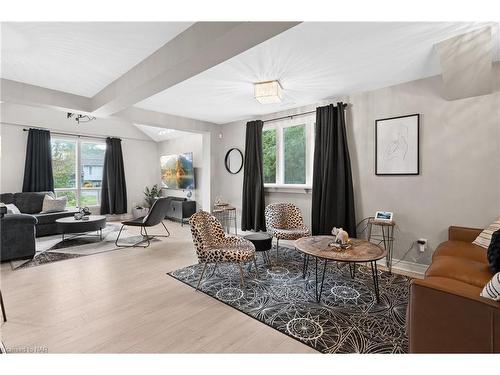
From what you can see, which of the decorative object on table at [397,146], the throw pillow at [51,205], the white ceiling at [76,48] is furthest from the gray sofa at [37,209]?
the decorative object on table at [397,146]

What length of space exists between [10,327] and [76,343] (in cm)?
66

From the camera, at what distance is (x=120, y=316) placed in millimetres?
2125

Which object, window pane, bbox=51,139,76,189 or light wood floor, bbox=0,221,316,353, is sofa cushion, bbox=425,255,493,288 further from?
window pane, bbox=51,139,76,189

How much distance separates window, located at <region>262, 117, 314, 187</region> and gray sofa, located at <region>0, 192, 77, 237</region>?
4246 mm

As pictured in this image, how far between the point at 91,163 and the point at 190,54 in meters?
5.98

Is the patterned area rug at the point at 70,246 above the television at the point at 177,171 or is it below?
below

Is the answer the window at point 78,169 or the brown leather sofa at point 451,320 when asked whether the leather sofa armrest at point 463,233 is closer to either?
the brown leather sofa at point 451,320

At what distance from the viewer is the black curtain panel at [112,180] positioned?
6.77 m

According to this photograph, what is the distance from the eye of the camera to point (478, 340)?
129cm

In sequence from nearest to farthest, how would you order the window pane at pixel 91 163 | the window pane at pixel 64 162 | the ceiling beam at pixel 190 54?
the ceiling beam at pixel 190 54 → the window pane at pixel 64 162 → the window pane at pixel 91 163

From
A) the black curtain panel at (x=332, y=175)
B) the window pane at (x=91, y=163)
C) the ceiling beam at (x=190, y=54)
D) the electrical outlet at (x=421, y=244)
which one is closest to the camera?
the ceiling beam at (x=190, y=54)

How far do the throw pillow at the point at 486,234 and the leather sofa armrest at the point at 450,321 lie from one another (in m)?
1.49
